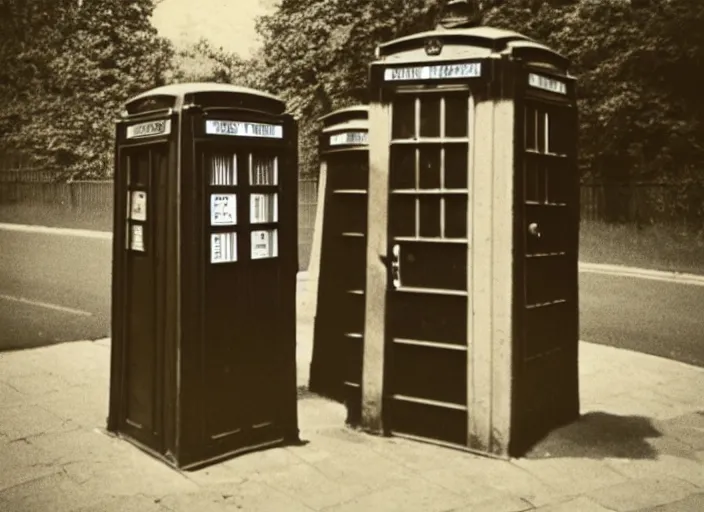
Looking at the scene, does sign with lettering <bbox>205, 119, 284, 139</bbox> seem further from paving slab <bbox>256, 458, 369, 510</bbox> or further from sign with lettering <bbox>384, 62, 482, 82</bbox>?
paving slab <bbox>256, 458, 369, 510</bbox>

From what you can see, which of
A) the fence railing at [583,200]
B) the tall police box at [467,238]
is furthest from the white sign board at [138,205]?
the fence railing at [583,200]

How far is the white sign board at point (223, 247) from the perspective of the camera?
4324 millimetres

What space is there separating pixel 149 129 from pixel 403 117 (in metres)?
1.52

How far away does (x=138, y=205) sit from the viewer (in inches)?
179

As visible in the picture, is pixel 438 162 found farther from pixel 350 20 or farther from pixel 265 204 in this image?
pixel 350 20

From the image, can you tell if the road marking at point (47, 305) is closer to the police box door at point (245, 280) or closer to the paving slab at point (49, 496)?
the police box door at point (245, 280)

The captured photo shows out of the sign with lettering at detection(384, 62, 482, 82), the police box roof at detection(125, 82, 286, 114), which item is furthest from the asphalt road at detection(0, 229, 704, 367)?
the sign with lettering at detection(384, 62, 482, 82)

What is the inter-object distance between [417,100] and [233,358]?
6.24 ft

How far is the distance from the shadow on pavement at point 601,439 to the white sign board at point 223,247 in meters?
2.13

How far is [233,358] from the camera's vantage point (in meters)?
4.48

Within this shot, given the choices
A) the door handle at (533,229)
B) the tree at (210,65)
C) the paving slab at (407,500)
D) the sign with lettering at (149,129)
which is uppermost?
the tree at (210,65)

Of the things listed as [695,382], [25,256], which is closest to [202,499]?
[695,382]

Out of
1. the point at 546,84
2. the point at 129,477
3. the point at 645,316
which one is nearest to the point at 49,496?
the point at 129,477

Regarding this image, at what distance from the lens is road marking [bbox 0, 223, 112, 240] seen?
2213 cm
